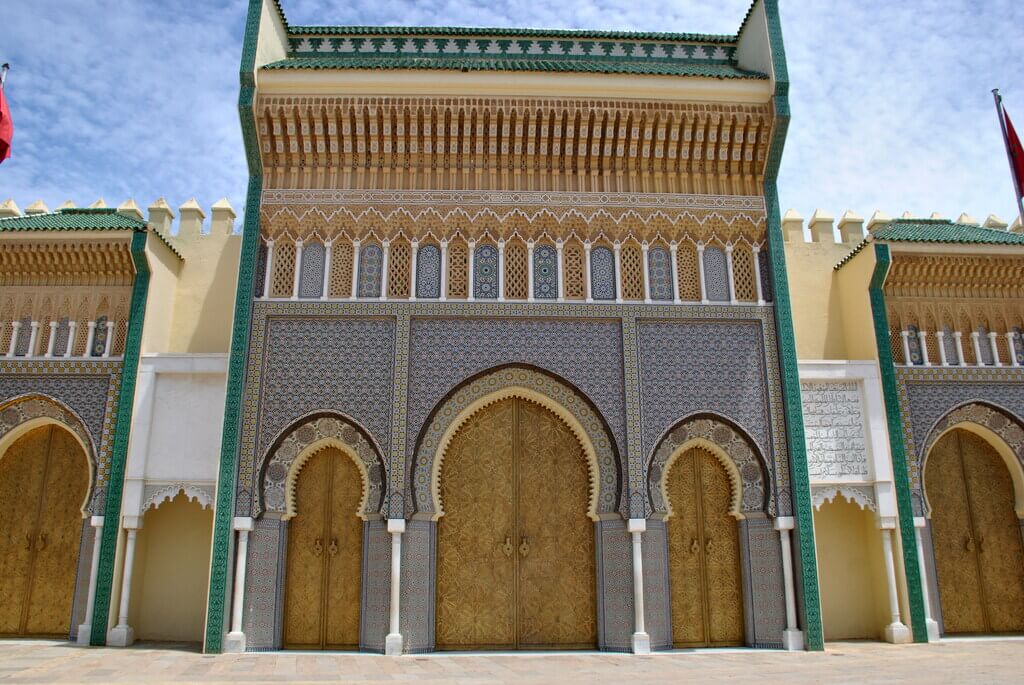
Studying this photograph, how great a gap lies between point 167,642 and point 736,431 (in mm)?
5488

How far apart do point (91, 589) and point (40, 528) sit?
1.05 metres

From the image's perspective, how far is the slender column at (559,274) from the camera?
7289mm

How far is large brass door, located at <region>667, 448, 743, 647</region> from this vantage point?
22.1 feet

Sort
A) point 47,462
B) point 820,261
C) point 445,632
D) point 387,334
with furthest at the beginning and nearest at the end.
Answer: point 820,261
point 47,462
point 387,334
point 445,632

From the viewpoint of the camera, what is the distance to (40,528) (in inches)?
291

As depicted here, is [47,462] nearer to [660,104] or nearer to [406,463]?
[406,463]

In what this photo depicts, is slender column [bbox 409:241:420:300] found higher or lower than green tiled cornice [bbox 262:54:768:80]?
lower

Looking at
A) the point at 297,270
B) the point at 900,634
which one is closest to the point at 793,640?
the point at 900,634

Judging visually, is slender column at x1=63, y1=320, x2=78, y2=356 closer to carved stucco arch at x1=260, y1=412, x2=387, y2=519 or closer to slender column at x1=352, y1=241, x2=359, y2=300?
carved stucco arch at x1=260, y1=412, x2=387, y2=519

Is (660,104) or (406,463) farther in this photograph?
(660,104)

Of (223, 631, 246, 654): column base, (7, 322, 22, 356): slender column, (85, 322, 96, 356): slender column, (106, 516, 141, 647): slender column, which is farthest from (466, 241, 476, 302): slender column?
(7, 322, 22, 356): slender column

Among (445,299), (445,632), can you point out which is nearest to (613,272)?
(445,299)

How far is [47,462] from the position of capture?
7555 millimetres

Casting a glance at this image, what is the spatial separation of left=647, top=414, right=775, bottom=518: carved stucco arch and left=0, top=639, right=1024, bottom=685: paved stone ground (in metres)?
1.22
